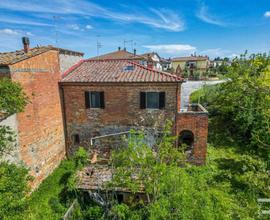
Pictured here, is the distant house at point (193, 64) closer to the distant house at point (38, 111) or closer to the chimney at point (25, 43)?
the distant house at point (38, 111)

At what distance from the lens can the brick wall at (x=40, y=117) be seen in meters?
9.74

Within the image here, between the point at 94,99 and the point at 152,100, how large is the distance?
12.5 ft

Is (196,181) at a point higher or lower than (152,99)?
lower

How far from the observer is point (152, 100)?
12.2 m

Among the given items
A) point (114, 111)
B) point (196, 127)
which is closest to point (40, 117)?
point (114, 111)

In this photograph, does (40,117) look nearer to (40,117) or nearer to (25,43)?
(40,117)

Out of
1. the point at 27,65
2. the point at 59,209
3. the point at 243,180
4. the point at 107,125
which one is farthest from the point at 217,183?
the point at 27,65

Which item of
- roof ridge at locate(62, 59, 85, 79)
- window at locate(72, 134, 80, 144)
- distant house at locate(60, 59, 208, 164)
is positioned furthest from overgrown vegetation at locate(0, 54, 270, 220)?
roof ridge at locate(62, 59, 85, 79)

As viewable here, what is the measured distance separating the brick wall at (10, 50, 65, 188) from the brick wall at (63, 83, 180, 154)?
966 millimetres

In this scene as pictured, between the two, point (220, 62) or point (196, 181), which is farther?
point (220, 62)

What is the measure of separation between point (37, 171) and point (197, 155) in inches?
380

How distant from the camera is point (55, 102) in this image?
12.5 meters

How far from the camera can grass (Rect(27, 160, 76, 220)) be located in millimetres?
9094

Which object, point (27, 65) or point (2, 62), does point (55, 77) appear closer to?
point (27, 65)
